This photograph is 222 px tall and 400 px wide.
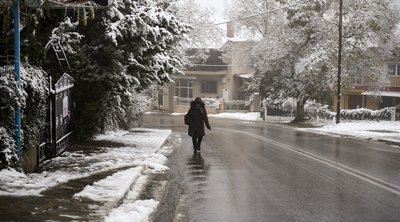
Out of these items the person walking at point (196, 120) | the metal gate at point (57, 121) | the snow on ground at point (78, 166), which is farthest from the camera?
the person walking at point (196, 120)

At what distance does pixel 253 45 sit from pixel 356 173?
30.8 meters

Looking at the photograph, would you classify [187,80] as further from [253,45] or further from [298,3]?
[298,3]

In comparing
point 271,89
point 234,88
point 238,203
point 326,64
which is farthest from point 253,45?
point 238,203

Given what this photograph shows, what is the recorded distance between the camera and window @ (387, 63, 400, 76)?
43991 millimetres

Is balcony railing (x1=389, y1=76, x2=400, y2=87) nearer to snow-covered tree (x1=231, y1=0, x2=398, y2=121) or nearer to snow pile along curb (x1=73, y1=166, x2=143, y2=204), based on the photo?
snow-covered tree (x1=231, y1=0, x2=398, y2=121)

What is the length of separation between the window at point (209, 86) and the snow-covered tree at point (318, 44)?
72.3 ft

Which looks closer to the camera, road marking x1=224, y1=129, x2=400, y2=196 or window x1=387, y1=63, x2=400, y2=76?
road marking x1=224, y1=129, x2=400, y2=196

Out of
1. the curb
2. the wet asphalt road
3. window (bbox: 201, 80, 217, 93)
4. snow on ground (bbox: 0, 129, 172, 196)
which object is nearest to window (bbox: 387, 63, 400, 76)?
window (bbox: 201, 80, 217, 93)

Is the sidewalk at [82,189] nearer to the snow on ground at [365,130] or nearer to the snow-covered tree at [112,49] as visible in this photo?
the snow-covered tree at [112,49]

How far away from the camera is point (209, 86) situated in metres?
60.0

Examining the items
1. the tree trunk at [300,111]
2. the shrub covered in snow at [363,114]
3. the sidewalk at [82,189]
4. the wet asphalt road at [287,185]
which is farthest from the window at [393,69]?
the sidewalk at [82,189]

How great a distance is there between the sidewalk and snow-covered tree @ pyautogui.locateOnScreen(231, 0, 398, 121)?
73.4 ft

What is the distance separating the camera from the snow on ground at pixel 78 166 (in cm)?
816

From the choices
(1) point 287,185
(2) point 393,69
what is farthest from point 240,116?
(1) point 287,185
